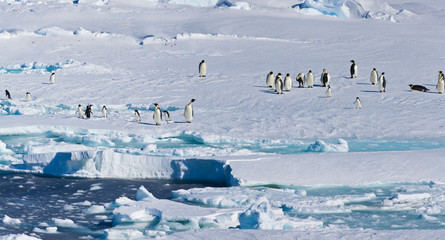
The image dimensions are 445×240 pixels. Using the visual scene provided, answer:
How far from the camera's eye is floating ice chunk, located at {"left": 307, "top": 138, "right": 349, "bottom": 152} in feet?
35.7

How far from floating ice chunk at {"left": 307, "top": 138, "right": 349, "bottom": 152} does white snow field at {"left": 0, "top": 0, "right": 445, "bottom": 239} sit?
0.9 inches

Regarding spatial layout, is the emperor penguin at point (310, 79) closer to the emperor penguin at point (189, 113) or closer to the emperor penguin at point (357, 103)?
the emperor penguin at point (357, 103)

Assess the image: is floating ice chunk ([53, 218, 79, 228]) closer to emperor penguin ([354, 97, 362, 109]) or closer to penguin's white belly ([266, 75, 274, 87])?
emperor penguin ([354, 97, 362, 109])

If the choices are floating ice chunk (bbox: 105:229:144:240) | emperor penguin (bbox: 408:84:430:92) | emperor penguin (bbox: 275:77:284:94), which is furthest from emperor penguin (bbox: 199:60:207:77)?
floating ice chunk (bbox: 105:229:144:240)

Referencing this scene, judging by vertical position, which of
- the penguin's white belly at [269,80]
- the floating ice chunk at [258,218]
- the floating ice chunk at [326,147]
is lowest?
the floating ice chunk at [258,218]

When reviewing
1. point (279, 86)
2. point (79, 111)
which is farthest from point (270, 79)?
point (79, 111)

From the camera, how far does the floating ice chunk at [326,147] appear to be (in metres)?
10.9

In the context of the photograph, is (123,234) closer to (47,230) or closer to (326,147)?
(47,230)

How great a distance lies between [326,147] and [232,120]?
3.48m

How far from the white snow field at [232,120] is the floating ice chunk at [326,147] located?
24 mm

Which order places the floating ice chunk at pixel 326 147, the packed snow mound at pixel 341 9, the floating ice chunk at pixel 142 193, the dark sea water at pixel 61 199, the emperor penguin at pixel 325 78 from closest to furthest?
the dark sea water at pixel 61 199 → the floating ice chunk at pixel 142 193 → the floating ice chunk at pixel 326 147 → the emperor penguin at pixel 325 78 → the packed snow mound at pixel 341 9

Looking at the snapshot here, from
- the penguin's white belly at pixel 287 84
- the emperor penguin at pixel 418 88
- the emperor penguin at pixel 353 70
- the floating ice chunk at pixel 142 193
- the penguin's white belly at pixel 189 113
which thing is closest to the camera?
the floating ice chunk at pixel 142 193

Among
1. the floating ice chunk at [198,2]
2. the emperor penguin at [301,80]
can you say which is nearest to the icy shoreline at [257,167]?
the emperor penguin at [301,80]

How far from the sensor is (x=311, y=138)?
12.5 metres
